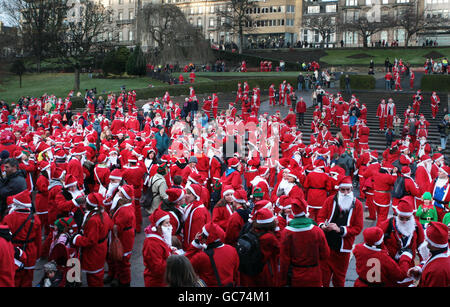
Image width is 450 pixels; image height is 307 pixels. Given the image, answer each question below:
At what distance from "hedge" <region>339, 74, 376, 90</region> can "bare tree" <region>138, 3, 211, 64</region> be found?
16.6 meters

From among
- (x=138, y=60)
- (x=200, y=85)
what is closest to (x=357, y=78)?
(x=200, y=85)

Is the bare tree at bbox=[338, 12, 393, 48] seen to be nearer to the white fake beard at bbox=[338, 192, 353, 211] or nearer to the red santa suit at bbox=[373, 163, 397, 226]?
the red santa suit at bbox=[373, 163, 397, 226]

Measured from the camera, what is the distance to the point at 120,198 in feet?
22.8

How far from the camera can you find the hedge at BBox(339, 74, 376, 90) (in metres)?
36.2

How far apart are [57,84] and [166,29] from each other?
13.8 meters

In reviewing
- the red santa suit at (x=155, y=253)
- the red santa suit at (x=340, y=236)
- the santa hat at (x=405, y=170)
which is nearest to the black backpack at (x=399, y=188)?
the santa hat at (x=405, y=170)

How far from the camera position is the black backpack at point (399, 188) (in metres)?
9.29

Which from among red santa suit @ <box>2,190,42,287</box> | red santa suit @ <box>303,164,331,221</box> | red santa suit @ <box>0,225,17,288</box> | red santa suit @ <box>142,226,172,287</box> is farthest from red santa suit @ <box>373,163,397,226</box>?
red santa suit @ <box>0,225,17,288</box>

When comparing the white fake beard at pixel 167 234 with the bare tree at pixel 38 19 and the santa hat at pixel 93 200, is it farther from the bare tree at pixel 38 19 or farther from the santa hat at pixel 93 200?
the bare tree at pixel 38 19

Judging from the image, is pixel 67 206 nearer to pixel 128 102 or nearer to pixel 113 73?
pixel 128 102

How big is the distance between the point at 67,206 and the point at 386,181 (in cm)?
654

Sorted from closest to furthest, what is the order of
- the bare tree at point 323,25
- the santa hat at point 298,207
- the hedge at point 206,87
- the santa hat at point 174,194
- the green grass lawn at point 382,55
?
the santa hat at point 298,207 < the santa hat at point 174,194 < the hedge at point 206,87 < the green grass lawn at point 382,55 < the bare tree at point 323,25

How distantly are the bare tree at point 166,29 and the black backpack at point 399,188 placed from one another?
1461 inches

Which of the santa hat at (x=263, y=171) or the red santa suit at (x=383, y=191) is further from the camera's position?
the santa hat at (x=263, y=171)
